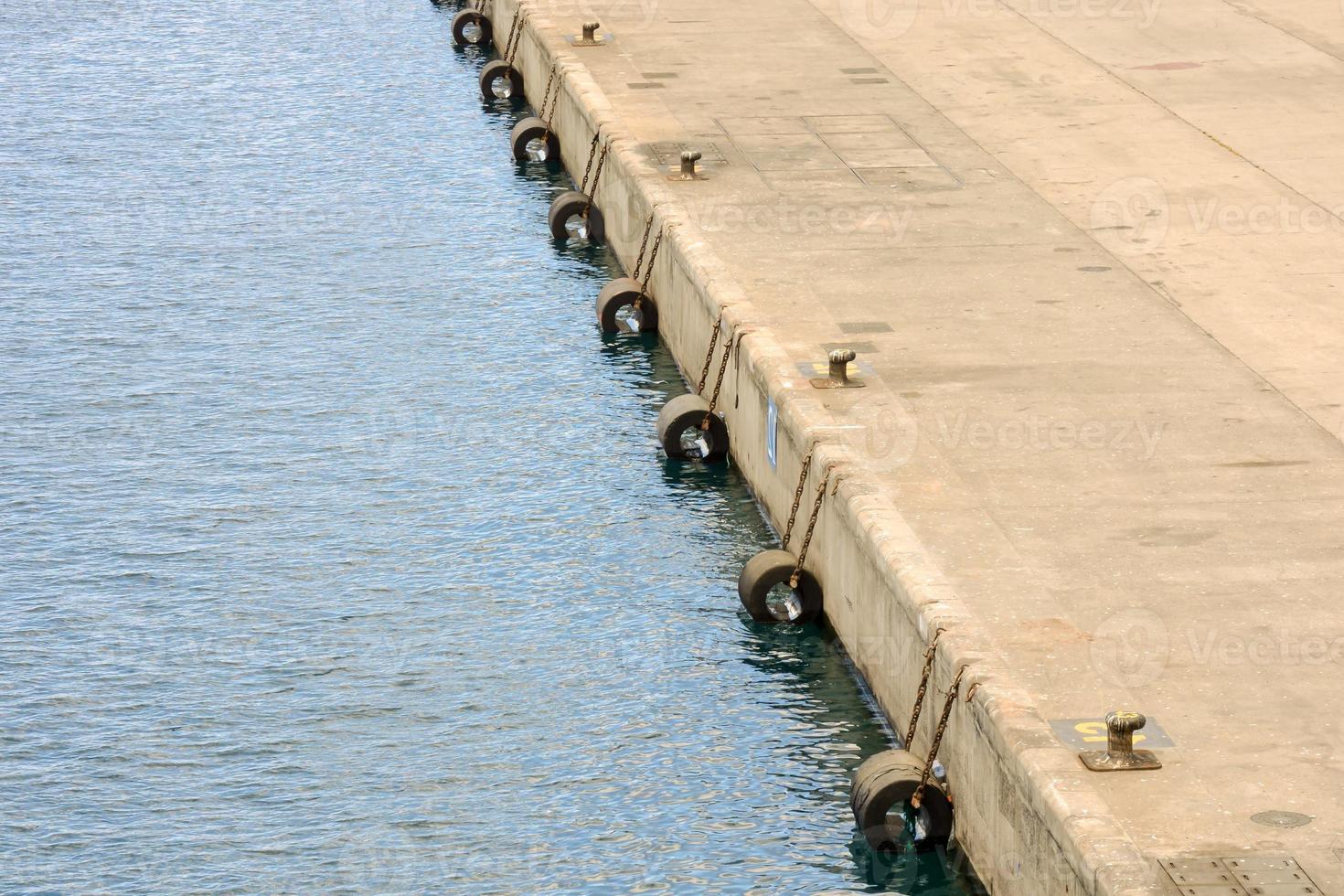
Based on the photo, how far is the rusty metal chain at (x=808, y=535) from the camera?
19266mm

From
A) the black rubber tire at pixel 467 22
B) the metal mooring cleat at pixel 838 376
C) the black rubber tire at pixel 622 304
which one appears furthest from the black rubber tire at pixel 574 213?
the black rubber tire at pixel 467 22

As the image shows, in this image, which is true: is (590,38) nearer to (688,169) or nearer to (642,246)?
(688,169)

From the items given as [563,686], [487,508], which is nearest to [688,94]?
[487,508]

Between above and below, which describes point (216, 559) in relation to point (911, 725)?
below

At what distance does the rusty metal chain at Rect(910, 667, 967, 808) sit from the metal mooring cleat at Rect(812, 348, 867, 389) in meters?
5.72

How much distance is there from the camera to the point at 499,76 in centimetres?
4050

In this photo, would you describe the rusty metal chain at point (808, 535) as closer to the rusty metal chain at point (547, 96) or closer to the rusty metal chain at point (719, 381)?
the rusty metal chain at point (719, 381)

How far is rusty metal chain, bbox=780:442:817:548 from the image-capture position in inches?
781

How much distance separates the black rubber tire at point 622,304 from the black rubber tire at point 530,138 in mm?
8797

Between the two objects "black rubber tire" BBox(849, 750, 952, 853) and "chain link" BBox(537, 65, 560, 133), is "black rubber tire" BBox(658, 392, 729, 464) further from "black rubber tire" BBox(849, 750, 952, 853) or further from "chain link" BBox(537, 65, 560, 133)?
"chain link" BBox(537, 65, 560, 133)

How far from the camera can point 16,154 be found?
1439 inches

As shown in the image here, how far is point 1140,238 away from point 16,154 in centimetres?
2007

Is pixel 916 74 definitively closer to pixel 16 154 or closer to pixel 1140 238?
pixel 1140 238

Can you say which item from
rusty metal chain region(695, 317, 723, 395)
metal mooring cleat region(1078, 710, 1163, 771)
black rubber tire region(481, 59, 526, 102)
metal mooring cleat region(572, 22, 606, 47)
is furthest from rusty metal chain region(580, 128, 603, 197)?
metal mooring cleat region(1078, 710, 1163, 771)
